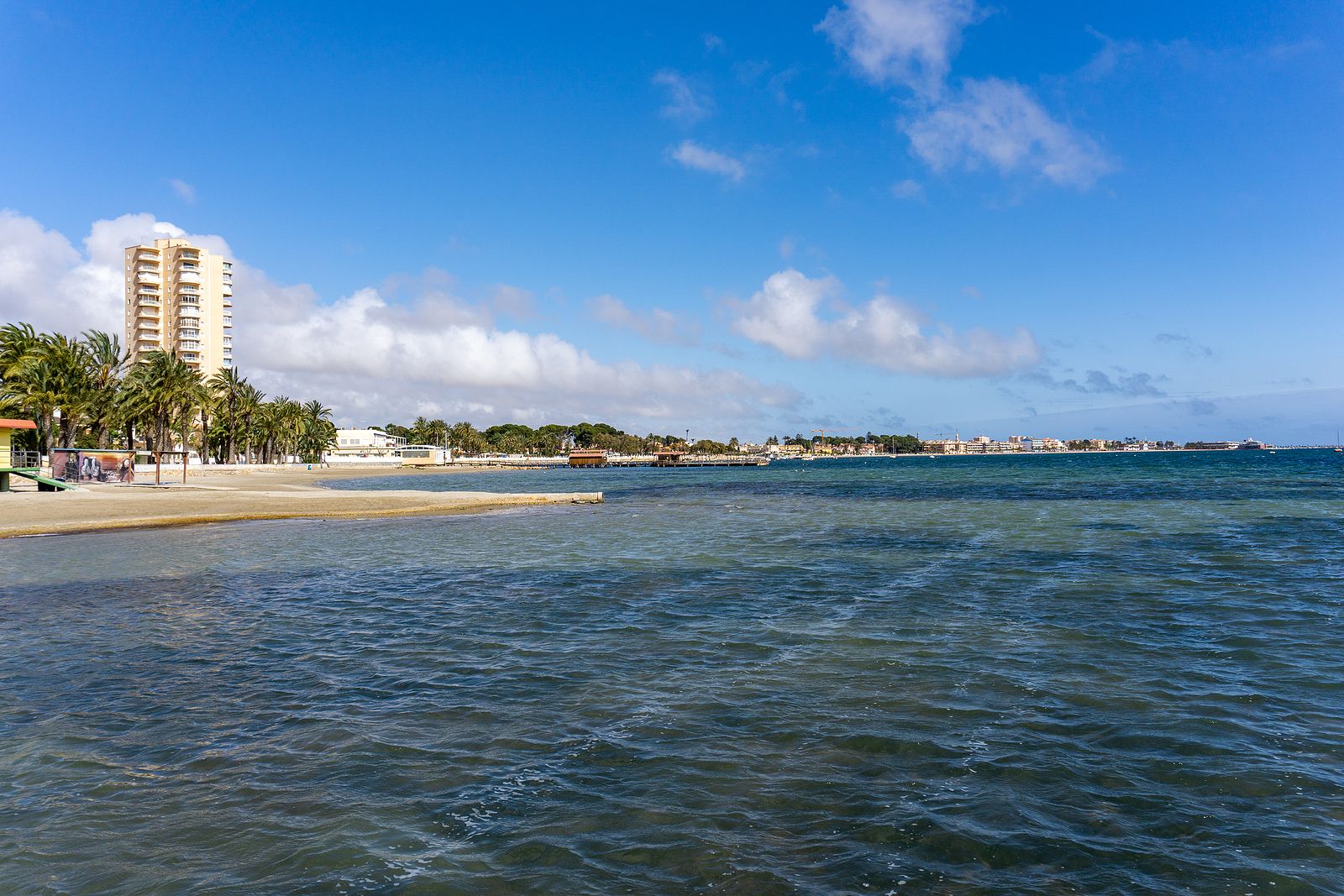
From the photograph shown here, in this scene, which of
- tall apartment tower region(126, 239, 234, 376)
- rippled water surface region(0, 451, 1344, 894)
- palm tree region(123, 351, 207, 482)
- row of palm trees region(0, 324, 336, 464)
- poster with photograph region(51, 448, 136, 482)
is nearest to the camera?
rippled water surface region(0, 451, 1344, 894)

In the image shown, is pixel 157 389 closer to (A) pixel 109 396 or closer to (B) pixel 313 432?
(A) pixel 109 396

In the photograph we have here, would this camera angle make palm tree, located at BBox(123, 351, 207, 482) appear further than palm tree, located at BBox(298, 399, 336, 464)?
No

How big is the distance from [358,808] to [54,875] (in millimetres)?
2199

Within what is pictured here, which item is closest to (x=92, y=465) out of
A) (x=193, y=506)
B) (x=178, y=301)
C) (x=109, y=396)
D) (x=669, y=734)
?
(x=193, y=506)

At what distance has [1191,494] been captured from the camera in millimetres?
62188

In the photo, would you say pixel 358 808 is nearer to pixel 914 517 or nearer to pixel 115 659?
pixel 115 659

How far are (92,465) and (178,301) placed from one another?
366 feet

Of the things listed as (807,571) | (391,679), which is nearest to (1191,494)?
(807,571)

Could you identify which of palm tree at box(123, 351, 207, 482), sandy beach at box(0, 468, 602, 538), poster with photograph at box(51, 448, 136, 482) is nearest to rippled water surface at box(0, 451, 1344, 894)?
sandy beach at box(0, 468, 602, 538)

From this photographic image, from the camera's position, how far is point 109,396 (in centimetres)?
9062

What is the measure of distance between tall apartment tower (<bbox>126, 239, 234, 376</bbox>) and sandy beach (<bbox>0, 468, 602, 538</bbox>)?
108 meters

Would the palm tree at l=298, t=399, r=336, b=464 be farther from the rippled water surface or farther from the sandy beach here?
the rippled water surface

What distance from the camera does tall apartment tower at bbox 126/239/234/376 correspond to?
509 ft

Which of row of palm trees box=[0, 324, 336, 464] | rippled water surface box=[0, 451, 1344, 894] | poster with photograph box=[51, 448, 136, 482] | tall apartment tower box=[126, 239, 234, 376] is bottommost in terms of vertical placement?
rippled water surface box=[0, 451, 1344, 894]
